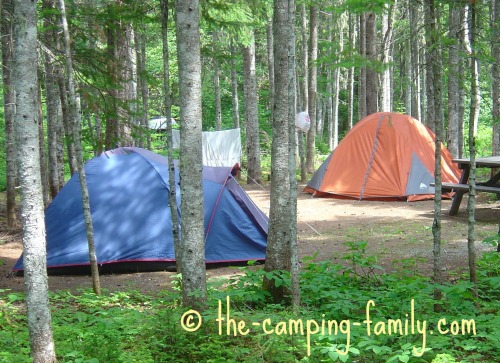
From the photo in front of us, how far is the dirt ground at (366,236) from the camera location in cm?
756

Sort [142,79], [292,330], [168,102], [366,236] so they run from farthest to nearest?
[366,236] → [142,79] → [168,102] → [292,330]

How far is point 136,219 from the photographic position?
28.0ft

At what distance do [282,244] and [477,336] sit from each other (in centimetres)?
218

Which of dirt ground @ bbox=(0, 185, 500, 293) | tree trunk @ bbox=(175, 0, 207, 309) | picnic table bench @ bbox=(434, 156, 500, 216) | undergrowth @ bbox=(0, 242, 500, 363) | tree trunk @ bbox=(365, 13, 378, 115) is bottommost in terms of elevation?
dirt ground @ bbox=(0, 185, 500, 293)

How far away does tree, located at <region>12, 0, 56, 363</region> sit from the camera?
3791mm

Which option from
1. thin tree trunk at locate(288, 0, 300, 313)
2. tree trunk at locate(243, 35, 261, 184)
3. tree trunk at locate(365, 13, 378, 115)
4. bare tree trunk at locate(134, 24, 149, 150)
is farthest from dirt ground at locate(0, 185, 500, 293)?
tree trunk at locate(365, 13, 378, 115)

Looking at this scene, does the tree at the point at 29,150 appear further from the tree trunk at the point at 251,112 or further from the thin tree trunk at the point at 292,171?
the tree trunk at the point at 251,112

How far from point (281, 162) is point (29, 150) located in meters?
2.65

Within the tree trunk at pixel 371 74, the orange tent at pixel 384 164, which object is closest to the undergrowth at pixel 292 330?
the orange tent at pixel 384 164

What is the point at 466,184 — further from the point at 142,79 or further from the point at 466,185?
the point at 142,79

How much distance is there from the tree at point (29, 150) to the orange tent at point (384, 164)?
36.9 ft

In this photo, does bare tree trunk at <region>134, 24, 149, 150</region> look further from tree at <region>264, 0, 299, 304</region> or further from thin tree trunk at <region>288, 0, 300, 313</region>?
thin tree trunk at <region>288, 0, 300, 313</region>

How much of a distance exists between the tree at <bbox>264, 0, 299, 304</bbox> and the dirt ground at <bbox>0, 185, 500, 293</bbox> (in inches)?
18.4

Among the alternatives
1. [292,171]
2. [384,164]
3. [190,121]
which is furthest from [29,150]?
[384,164]
